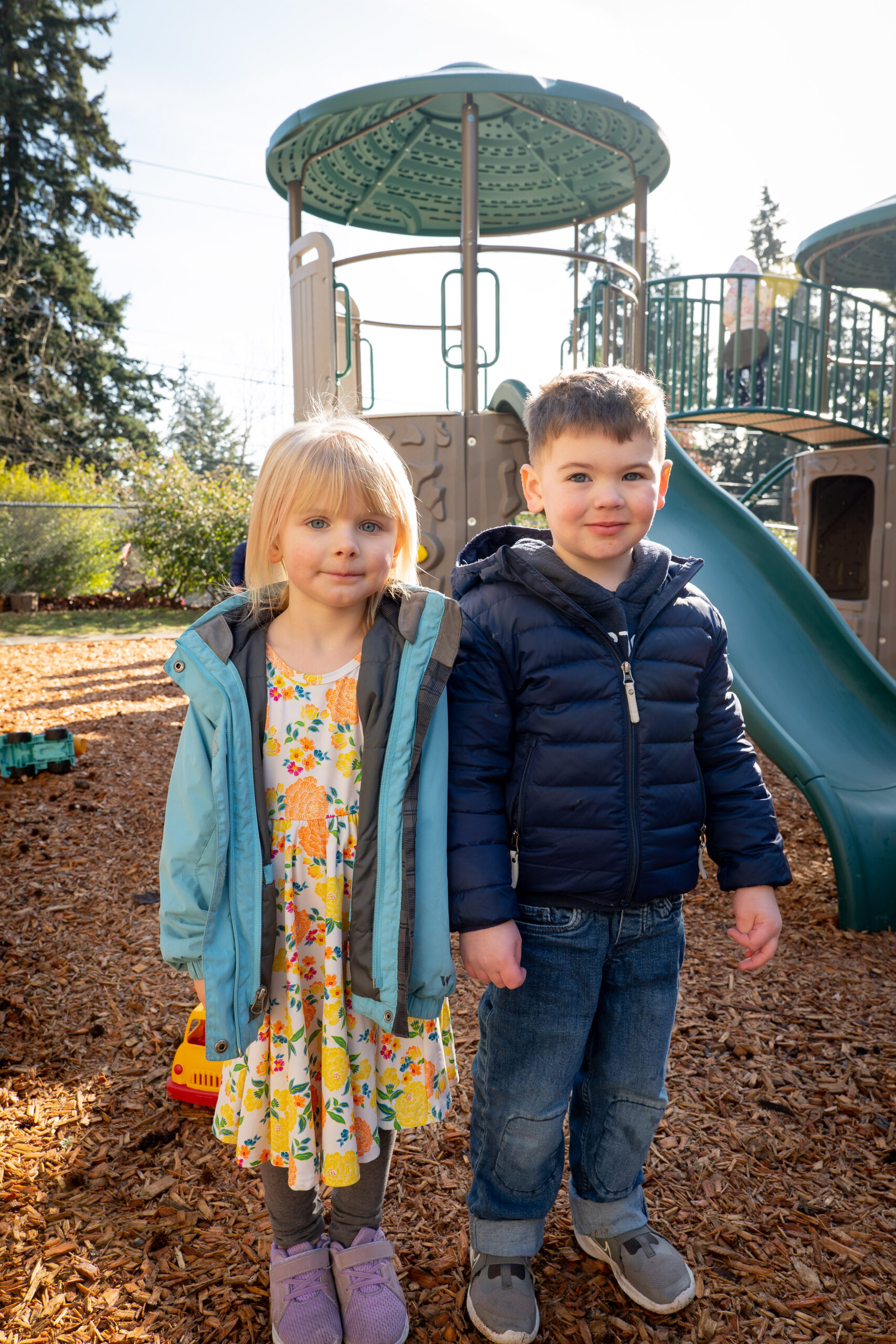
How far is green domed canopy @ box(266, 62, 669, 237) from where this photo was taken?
18.8 ft

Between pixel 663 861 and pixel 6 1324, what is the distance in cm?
159

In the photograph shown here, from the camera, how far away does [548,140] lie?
23.7 feet

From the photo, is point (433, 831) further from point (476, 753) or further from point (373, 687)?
point (373, 687)

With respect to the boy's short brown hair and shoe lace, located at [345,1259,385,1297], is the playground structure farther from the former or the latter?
shoe lace, located at [345,1259,385,1297]

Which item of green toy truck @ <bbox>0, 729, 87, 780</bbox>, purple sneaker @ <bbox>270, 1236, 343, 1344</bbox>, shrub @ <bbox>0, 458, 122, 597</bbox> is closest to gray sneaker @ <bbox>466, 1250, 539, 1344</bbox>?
purple sneaker @ <bbox>270, 1236, 343, 1344</bbox>

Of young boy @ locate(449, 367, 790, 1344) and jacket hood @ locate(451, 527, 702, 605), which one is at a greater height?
jacket hood @ locate(451, 527, 702, 605)

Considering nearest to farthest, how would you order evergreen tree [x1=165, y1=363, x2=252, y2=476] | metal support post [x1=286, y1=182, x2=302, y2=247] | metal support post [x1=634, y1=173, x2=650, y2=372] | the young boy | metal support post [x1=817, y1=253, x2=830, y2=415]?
1. the young boy
2. metal support post [x1=634, y1=173, x2=650, y2=372]
3. metal support post [x1=286, y1=182, x2=302, y2=247]
4. metal support post [x1=817, y1=253, x2=830, y2=415]
5. evergreen tree [x1=165, y1=363, x2=252, y2=476]

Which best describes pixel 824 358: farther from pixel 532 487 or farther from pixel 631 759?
pixel 631 759

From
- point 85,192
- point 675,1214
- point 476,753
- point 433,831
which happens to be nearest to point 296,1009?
point 433,831

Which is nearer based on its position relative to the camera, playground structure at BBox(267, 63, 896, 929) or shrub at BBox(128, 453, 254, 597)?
playground structure at BBox(267, 63, 896, 929)

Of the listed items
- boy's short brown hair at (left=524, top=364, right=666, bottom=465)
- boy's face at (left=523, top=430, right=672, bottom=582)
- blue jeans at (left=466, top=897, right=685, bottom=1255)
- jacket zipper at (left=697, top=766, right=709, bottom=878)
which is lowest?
blue jeans at (left=466, top=897, right=685, bottom=1255)

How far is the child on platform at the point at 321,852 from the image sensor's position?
5.15 feet

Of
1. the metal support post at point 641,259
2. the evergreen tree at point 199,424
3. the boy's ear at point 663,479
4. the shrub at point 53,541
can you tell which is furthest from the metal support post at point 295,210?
the evergreen tree at point 199,424

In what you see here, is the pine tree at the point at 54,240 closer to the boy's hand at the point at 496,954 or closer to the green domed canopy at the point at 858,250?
the green domed canopy at the point at 858,250
